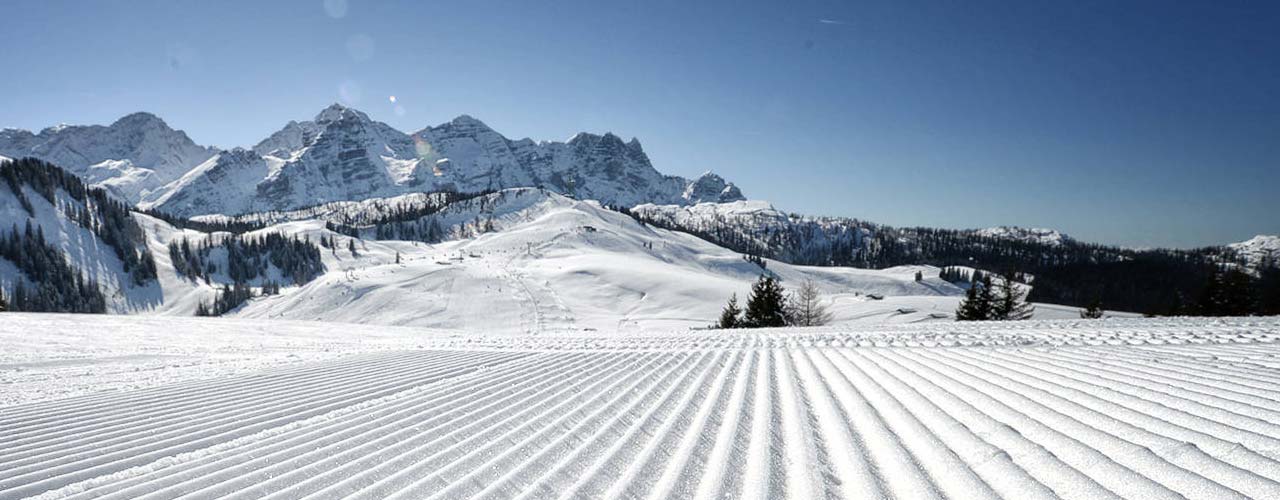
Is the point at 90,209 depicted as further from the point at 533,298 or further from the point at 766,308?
the point at 766,308

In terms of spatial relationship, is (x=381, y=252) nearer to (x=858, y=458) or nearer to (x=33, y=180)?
(x=33, y=180)

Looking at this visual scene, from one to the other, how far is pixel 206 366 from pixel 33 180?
233776mm

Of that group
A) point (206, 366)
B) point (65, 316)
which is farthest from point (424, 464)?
point (65, 316)

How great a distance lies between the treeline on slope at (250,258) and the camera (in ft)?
513

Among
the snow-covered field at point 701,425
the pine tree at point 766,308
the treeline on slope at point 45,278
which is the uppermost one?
the snow-covered field at point 701,425

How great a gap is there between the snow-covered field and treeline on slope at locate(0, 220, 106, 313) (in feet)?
533

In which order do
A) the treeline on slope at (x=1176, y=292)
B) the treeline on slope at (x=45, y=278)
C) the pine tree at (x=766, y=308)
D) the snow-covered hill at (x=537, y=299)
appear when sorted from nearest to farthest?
the treeline on slope at (x=1176, y=292)
the pine tree at (x=766, y=308)
the snow-covered hill at (x=537, y=299)
the treeline on slope at (x=45, y=278)

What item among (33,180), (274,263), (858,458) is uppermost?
(33,180)

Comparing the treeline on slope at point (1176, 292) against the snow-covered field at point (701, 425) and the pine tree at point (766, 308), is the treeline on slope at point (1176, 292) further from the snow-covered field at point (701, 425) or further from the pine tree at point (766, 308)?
the snow-covered field at point (701, 425)

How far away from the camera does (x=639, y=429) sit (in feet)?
18.5

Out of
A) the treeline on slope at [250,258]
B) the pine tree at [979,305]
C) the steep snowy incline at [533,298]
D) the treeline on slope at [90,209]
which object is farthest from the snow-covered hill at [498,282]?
the pine tree at [979,305]

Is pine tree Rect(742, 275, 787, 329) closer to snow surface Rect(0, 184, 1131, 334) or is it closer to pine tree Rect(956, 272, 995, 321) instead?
pine tree Rect(956, 272, 995, 321)

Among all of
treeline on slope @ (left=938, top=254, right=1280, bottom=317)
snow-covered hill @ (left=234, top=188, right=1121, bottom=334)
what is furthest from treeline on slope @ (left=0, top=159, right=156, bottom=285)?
treeline on slope @ (left=938, top=254, right=1280, bottom=317)

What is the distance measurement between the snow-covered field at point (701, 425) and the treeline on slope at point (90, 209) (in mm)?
189330
